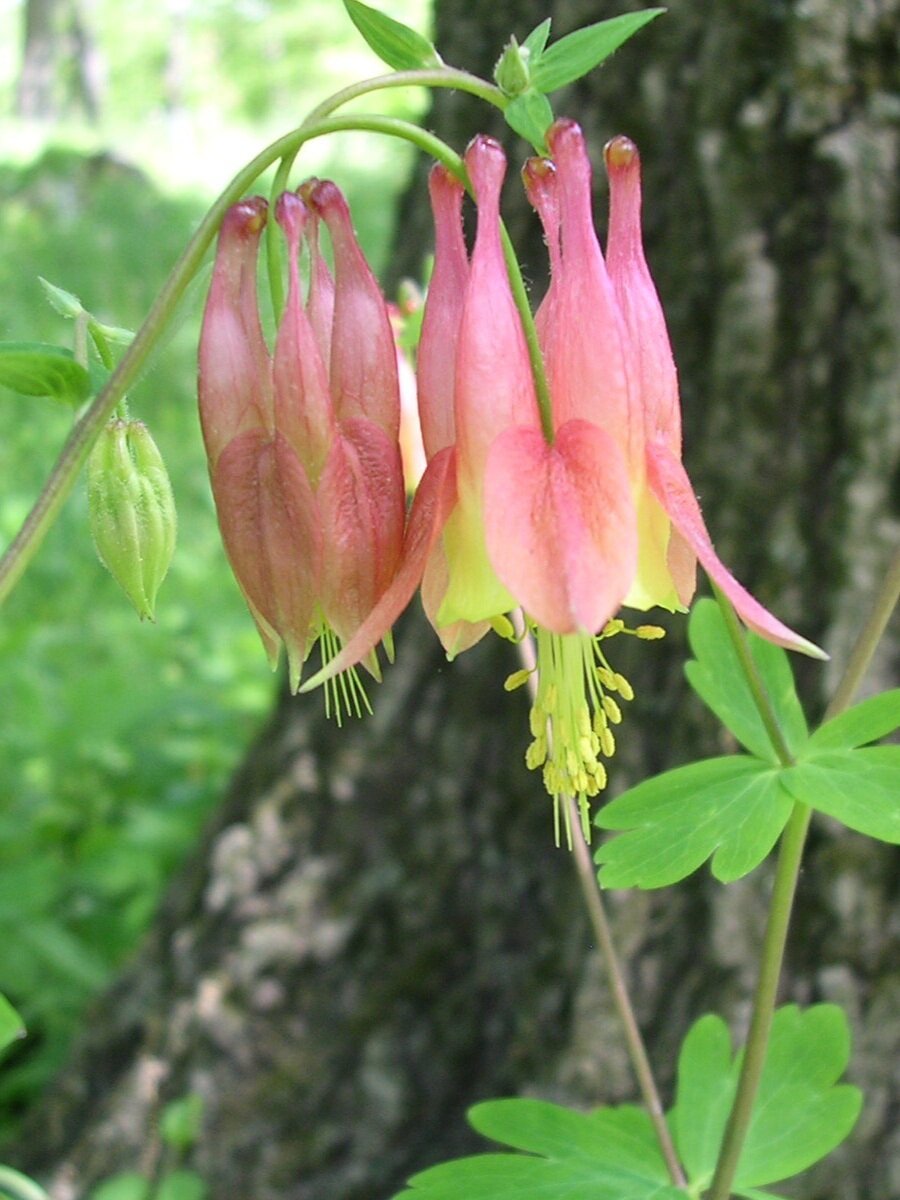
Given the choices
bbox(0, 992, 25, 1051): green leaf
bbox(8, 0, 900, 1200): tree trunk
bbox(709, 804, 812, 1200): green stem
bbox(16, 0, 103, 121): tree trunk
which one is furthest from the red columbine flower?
bbox(16, 0, 103, 121): tree trunk

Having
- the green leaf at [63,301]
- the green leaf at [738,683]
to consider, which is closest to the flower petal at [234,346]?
the green leaf at [63,301]

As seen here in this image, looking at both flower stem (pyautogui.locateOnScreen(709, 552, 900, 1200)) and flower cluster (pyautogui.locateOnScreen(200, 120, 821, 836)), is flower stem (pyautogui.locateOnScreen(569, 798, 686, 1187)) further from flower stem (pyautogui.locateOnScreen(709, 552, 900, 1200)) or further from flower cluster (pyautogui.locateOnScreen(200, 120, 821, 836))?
flower cluster (pyautogui.locateOnScreen(200, 120, 821, 836))

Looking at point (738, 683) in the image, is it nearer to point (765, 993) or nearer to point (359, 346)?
point (765, 993)

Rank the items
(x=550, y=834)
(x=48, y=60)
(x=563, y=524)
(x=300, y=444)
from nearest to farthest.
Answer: (x=563, y=524)
(x=300, y=444)
(x=550, y=834)
(x=48, y=60)

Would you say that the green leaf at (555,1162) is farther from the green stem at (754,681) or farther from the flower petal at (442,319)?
the flower petal at (442,319)

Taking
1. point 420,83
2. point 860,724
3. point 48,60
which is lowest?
point 860,724

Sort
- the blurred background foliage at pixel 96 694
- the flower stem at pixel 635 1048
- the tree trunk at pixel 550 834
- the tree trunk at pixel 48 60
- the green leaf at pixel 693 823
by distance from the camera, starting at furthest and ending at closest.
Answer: the tree trunk at pixel 48 60
the blurred background foliage at pixel 96 694
the tree trunk at pixel 550 834
the flower stem at pixel 635 1048
the green leaf at pixel 693 823

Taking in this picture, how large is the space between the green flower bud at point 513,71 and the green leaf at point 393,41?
5cm

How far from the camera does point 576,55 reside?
3.32ft

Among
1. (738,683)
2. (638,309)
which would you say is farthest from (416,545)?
(738,683)

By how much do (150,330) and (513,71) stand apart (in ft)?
1.13

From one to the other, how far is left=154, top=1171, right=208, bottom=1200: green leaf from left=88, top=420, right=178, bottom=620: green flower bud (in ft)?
5.35

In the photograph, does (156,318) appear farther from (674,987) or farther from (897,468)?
(674,987)

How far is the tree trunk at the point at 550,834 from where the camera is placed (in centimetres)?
202
